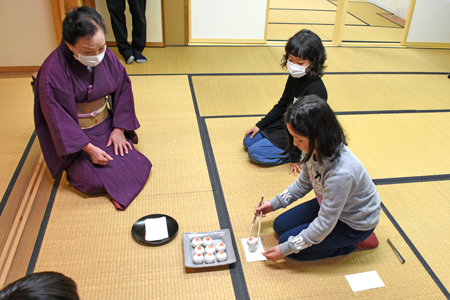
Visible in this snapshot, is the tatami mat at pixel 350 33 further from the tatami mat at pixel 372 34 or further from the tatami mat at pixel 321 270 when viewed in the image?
the tatami mat at pixel 321 270

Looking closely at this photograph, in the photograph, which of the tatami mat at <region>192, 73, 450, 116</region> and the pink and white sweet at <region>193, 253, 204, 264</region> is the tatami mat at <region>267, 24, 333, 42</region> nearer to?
the tatami mat at <region>192, 73, 450, 116</region>

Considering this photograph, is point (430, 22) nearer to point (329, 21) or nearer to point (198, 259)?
point (329, 21)

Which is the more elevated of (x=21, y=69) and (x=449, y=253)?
(x=21, y=69)

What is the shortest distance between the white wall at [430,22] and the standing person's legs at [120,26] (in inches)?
130

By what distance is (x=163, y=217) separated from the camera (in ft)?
6.03

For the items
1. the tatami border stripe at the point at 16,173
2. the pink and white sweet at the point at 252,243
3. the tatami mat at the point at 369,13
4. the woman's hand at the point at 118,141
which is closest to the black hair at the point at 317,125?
the pink and white sweet at the point at 252,243

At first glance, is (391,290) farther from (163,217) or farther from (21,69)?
(21,69)

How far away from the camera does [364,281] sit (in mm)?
1610

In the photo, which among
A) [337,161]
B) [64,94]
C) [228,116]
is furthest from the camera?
[228,116]

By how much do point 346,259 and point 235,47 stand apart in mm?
3031

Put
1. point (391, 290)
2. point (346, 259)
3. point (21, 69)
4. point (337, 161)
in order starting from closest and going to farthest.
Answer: point (337, 161) → point (391, 290) → point (346, 259) → point (21, 69)

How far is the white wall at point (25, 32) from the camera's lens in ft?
10.2

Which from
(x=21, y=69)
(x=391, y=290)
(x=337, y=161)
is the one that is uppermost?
(x=337, y=161)

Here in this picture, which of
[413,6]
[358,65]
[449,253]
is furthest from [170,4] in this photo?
[449,253]
